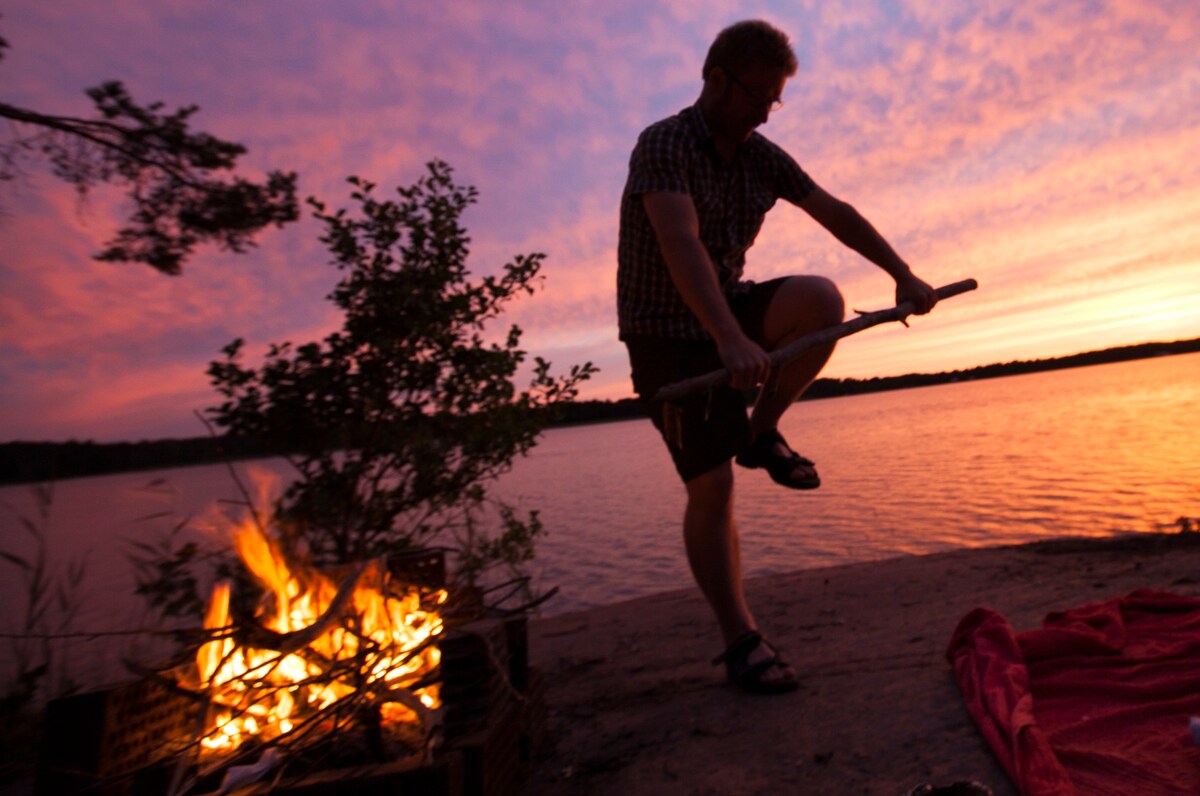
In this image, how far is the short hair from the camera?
8.41ft

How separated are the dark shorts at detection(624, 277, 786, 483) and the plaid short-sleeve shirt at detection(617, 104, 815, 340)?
63 mm

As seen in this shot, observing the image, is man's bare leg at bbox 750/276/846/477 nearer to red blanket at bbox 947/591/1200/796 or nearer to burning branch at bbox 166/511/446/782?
red blanket at bbox 947/591/1200/796

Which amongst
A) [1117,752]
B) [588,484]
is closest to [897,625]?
[1117,752]

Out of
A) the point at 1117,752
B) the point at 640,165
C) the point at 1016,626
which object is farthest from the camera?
the point at 1016,626

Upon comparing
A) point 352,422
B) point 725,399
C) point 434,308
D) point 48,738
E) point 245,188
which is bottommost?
point 48,738

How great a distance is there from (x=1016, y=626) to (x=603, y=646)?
2.10m

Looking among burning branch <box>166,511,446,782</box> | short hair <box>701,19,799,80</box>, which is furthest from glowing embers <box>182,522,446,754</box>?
short hair <box>701,19,799,80</box>

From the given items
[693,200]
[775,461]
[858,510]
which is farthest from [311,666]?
[858,510]

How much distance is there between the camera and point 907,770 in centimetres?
186

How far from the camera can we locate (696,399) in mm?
2699

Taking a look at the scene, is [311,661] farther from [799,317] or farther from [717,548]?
[799,317]

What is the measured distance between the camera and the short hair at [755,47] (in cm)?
256

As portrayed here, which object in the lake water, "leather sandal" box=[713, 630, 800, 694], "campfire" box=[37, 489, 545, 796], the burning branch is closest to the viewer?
"campfire" box=[37, 489, 545, 796]

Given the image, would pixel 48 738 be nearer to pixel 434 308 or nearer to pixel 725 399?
pixel 725 399
